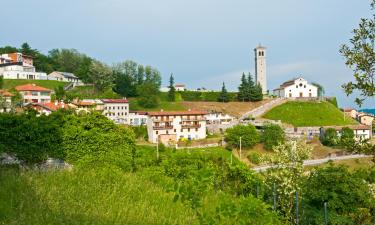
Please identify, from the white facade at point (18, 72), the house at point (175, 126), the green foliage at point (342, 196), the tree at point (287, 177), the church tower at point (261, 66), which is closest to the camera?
the green foliage at point (342, 196)

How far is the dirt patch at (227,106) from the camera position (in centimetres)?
6831

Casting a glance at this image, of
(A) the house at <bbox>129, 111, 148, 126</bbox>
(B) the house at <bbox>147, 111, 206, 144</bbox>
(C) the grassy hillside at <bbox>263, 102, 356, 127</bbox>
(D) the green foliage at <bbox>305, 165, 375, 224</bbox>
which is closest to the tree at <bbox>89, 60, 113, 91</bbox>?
(A) the house at <bbox>129, 111, 148, 126</bbox>

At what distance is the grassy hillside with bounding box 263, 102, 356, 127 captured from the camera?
205ft

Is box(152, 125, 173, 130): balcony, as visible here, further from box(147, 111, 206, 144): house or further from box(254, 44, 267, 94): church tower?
box(254, 44, 267, 94): church tower

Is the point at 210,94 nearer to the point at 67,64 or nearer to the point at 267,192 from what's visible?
the point at 67,64

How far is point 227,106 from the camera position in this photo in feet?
232

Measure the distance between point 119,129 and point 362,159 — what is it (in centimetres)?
3249


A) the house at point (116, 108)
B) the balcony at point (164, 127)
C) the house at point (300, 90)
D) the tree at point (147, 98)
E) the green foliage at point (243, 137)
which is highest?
the house at point (300, 90)

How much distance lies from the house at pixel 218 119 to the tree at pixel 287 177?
4581 cm

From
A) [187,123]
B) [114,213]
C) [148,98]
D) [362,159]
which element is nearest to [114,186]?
[114,213]

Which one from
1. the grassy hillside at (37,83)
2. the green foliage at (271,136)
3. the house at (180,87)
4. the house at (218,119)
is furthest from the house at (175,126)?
the grassy hillside at (37,83)

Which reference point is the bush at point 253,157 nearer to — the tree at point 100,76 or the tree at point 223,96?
the tree at point 223,96

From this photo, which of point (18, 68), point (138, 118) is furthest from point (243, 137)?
point (18, 68)

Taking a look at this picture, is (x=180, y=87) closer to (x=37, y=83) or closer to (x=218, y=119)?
(x=218, y=119)
